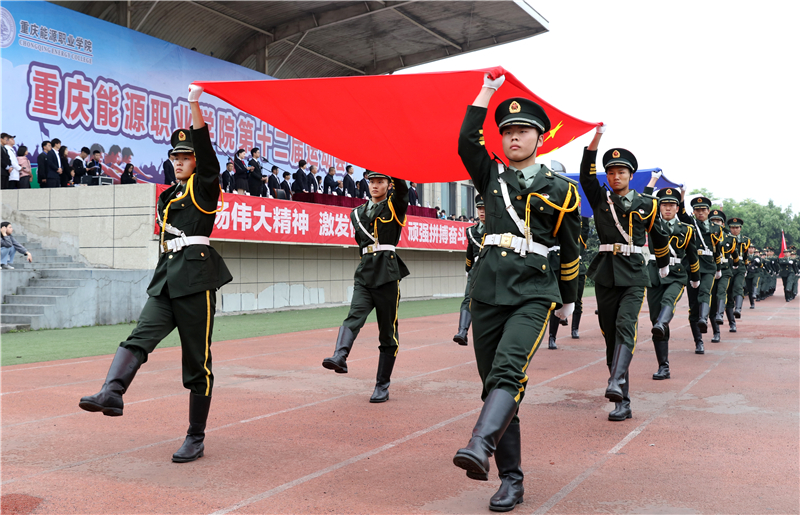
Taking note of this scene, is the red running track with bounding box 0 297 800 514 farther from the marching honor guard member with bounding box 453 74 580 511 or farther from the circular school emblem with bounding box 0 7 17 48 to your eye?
the circular school emblem with bounding box 0 7 17 48

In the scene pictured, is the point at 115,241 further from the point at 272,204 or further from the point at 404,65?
the point at 404,65

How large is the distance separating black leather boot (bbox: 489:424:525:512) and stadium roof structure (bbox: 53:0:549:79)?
21.5 m

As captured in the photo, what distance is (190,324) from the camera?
4.45 m

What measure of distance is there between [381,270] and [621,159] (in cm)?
241

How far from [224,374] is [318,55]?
2275 centimetres

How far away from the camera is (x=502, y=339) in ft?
11.5

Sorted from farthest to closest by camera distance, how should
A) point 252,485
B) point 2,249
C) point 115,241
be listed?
point 115,241, point 2,249, point 252,485

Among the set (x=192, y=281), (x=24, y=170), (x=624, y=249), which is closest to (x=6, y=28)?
(x=24, y=170)

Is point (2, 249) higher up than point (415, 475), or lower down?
higher up

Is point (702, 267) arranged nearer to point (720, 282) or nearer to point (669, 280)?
point (720, 282)

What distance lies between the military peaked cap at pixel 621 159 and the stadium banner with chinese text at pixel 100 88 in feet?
50.6

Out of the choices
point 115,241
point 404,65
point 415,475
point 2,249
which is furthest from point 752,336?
point 404,65

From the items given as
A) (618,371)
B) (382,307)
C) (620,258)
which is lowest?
(618,371)

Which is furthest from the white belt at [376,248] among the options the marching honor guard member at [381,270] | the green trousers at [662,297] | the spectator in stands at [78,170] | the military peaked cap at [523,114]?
the spectator in stands at [78,170]
